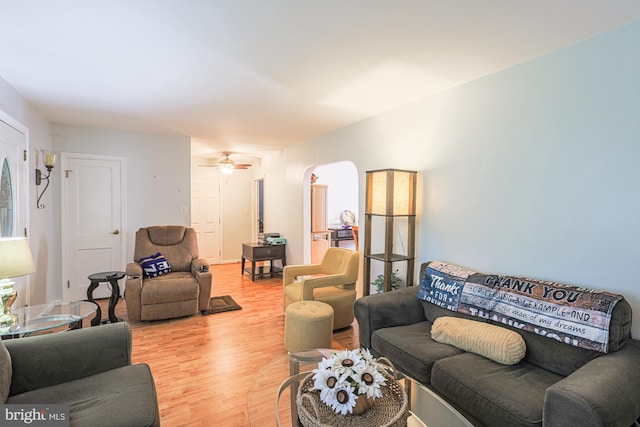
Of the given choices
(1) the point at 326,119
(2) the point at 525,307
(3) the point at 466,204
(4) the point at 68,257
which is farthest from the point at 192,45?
(4) the point at 68,257

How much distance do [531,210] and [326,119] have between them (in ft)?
7.74

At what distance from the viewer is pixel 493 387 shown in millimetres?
1647

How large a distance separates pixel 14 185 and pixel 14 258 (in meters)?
1.31

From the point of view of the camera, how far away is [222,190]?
7.21m

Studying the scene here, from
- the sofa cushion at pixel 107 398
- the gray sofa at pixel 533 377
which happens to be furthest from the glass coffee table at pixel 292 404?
the sofa cushion at pixel 107 398

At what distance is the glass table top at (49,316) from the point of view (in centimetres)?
208

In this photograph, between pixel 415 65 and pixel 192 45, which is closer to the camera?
pixel 192 45

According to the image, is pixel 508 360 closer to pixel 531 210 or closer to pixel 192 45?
pixel 531 210

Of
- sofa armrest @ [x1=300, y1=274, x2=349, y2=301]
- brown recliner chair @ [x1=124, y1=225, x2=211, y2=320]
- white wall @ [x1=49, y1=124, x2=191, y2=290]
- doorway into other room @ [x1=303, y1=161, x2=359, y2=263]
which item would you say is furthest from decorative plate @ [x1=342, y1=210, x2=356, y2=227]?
sofa armrest @ [x1=300, y1=274, x2=349, y2=301]

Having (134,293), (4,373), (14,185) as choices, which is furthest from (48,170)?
(4,373)

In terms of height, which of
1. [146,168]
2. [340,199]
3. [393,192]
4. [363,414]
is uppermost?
[146,168]

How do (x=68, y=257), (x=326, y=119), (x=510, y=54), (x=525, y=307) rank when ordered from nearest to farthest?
(x=525, y=307) < (x=510, y=54) < (x=326, y=119) < (x=68, y=257)

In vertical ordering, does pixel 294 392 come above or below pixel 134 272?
below

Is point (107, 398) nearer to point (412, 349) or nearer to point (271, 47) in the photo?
point (412, 349)
